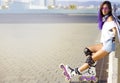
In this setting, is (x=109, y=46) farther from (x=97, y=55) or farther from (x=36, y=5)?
(x=36, y=5)

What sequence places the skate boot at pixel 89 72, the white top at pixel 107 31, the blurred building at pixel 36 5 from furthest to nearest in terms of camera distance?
the blurred building at pixel 36 5, the skate boot at pixel 89 72, the white top at pixel 107 31

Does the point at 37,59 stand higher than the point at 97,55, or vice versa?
the point at 97,55

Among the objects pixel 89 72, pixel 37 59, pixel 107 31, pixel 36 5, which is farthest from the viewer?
pixel 36 5

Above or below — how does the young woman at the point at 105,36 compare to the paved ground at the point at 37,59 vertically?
above

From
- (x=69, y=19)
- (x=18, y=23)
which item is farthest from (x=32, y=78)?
(x=69, y=19)

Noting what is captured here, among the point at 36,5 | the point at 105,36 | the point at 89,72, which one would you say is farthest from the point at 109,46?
the point at 36,5

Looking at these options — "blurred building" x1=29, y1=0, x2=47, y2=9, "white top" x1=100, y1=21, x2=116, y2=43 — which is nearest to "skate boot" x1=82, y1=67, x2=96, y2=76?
"white top" x1=100, y1=21, x2=116, y2=43

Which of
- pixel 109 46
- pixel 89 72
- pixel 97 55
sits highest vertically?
pixel 109 46

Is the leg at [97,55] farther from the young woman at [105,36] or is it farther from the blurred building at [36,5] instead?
the blurred building at [36,5]

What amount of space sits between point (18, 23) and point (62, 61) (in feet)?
38.5

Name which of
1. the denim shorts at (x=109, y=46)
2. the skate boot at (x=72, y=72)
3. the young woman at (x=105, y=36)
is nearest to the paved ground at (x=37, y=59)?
the skate boot at (x=72, y=72)

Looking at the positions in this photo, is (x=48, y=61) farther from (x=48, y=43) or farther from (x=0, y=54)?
(x=48, y=43)

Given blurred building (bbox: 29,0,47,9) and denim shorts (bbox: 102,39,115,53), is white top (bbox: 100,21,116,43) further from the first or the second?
blurred building (bbox: 29,0,47,9)

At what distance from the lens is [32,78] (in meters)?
6.11
